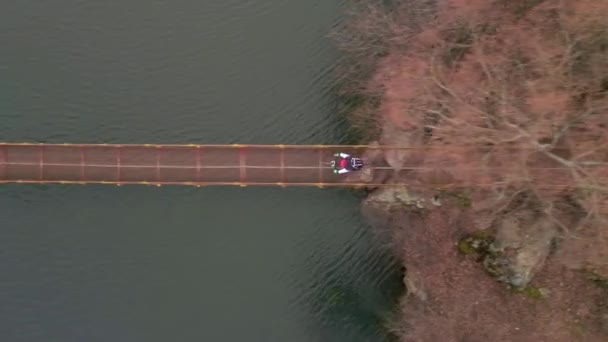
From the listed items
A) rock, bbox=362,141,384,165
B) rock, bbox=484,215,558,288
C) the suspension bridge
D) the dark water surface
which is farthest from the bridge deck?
rock, bbox=484,215,558,288

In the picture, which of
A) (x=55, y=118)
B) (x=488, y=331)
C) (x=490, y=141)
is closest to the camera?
(x=490, y=141)

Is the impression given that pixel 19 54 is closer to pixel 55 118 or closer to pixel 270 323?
pixel 55 118

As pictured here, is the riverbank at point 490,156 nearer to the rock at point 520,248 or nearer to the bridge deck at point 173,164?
the rock at point 520,248

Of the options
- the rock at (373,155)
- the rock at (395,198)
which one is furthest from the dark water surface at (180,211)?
the rock at (373,155)

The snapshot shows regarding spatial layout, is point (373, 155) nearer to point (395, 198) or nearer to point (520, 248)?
point (395, 198)

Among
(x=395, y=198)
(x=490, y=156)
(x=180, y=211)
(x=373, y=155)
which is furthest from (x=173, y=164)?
(x=490, y=156)

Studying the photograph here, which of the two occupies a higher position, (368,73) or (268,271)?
(368,73)

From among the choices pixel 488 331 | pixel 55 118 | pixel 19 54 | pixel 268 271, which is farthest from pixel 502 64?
pixel 19 54
